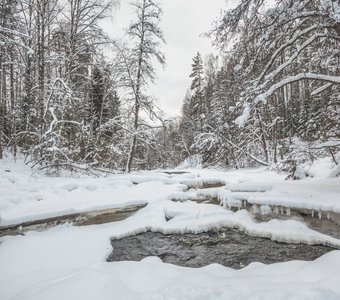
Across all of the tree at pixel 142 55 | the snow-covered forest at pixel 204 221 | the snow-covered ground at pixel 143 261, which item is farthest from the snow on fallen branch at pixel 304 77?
the tree at pixel 142 55

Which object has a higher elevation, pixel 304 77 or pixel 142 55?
pixel 142 55

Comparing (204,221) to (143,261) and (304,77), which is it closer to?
(143,261)

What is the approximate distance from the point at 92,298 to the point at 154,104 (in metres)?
11.2

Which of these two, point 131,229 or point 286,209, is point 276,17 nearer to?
point 286,209

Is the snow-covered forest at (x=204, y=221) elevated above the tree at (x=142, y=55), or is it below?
below

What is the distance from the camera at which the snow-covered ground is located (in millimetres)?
2709

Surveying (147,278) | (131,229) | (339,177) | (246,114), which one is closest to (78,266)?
(147,278)

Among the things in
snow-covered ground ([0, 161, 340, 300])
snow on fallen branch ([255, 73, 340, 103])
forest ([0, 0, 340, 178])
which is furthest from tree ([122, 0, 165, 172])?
snow on fallen branch ([255, 73, 340, 103])

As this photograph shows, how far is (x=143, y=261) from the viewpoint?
12.4ft

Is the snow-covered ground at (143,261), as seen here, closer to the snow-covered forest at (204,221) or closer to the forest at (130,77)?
the snow-covered forest at (204,221)

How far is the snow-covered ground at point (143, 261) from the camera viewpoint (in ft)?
8.89

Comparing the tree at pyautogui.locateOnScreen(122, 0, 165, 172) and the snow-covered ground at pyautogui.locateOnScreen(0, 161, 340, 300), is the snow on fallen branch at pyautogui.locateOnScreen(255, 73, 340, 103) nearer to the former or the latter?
the snow-covered ground at pyautogui.locateOnScreen(0, 161, 340, 300)

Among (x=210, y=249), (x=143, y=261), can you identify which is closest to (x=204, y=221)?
(x=210, y=249)

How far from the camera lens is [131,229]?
5.00 metres
